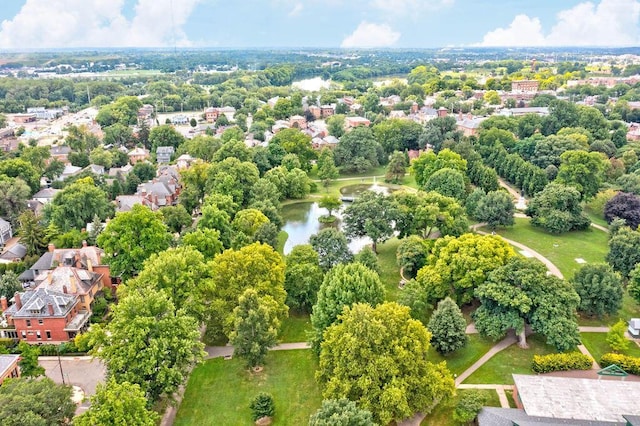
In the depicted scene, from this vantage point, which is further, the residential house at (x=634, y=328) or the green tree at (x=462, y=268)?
the green tree at (x=462, y=268)

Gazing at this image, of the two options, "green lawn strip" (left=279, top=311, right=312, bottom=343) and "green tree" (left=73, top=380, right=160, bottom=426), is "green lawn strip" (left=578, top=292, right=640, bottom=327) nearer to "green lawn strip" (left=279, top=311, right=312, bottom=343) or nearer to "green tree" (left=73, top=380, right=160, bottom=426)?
"green lawn strip" (left=279, top=311, right=312, bottom=343)

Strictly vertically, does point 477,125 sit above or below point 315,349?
above

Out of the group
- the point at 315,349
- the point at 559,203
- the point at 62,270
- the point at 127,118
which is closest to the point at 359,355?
the point at 315,349

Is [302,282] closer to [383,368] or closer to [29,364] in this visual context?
[383,368]

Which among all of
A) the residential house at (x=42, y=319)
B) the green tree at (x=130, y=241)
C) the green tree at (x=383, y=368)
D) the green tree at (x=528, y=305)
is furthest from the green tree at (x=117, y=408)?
the green tree at (x=528, y=305)

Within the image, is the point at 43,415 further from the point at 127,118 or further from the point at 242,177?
the point at 127,118

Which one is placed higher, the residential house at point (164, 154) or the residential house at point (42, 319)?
the residential house at point (164, 154)

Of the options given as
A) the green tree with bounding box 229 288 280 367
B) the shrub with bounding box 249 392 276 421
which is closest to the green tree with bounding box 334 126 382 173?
the green tree with bounding box 229 288 280 367

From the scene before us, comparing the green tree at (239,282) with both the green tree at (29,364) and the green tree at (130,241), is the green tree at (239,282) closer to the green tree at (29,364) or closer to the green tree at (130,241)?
the green tree at (130,241)
